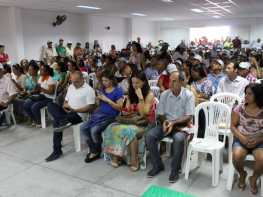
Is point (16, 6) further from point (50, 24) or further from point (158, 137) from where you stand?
point (158, 137)

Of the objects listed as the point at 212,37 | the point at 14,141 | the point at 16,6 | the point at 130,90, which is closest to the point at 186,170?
the point at 130,90

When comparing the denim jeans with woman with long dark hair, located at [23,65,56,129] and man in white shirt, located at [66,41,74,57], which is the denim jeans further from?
man in white shirt, located at [66,41,74,57]

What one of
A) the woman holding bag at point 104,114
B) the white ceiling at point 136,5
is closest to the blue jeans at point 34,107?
the woman holding bag at point 104,114

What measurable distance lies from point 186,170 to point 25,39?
9.20 metres

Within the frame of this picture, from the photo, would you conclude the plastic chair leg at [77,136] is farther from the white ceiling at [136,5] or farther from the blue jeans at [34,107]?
the white ceiling at [136,5]

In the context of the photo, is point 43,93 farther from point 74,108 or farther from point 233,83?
point 233,83

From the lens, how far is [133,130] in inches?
115

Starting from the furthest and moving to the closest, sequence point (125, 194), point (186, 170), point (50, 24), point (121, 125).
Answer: point (50, 24) → point (121, 125) → point (186, 170) → point (125, 194)

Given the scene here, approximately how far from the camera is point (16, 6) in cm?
905

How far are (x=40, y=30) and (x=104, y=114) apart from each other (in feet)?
27.8

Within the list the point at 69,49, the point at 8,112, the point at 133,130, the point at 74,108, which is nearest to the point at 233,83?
the point at 133,130

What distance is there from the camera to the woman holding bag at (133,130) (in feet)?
9.56

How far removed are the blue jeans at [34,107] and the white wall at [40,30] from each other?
623 cm

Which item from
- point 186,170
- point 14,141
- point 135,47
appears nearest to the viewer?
point 186,170
